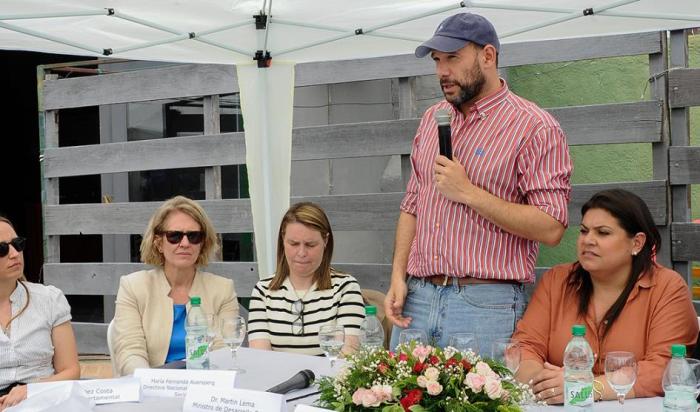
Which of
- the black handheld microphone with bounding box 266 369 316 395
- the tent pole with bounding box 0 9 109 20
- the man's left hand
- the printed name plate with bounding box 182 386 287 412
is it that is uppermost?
the tent pole with bounding box 0 9 109 20

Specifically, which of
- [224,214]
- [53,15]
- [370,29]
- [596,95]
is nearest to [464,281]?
[370,29]

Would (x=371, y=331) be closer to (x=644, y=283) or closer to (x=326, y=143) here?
(x=644, y=283)

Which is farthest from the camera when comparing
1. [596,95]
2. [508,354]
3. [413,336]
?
[596,95]

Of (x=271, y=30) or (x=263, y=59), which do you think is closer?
(x=271, y=30)

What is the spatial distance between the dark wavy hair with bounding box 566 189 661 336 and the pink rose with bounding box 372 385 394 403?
117 centimetres

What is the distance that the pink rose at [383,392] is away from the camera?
180cm

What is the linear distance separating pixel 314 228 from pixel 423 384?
1.77m

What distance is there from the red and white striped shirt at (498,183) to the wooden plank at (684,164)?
62.5 inches

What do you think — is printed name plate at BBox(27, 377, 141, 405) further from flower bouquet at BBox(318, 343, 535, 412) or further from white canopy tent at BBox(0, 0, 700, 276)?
white canopy tent at BBox(0, 0, 700, 276)

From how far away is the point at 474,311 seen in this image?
2736 mm

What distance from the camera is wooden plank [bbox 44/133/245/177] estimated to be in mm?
5609

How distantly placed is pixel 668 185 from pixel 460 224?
183 centimetres

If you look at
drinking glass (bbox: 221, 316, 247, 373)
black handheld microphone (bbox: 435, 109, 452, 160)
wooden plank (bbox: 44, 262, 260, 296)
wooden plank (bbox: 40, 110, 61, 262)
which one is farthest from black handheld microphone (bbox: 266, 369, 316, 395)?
wooden plank (bbox: 40, 110, 61, 262)

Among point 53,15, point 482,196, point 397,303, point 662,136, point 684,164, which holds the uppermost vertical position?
point 53,15
